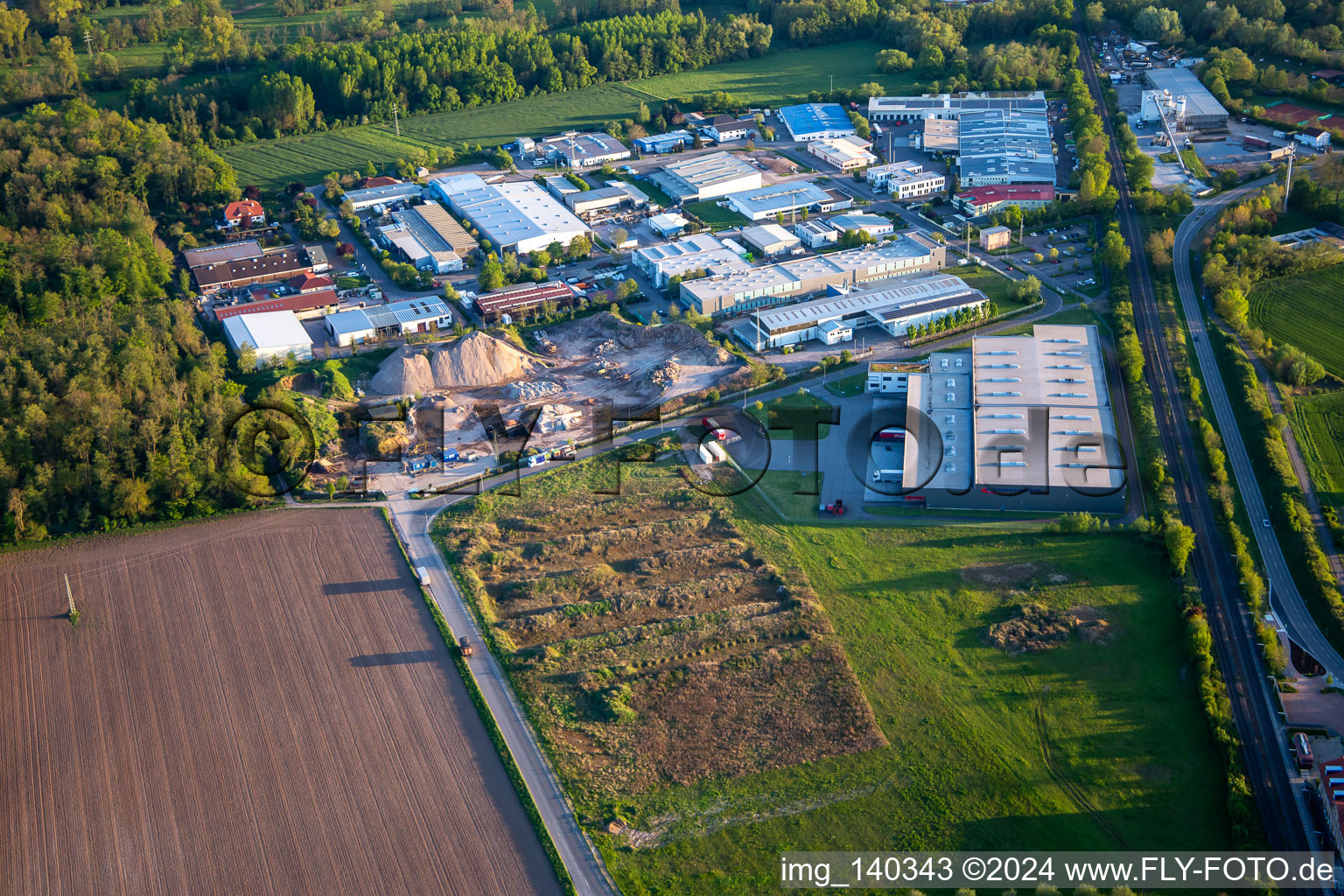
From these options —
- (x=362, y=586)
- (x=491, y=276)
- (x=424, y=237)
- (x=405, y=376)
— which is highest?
(x=491, y=276)

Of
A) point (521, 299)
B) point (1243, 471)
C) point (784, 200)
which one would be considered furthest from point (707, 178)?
point (1243, 471)

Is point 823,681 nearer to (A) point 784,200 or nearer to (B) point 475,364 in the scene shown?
(B) point 475,364

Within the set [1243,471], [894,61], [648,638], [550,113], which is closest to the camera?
[648,638]

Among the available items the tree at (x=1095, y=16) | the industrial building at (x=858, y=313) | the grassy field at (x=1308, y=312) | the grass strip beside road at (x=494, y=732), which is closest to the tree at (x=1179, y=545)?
the grassy field at (x=1308, y=312)

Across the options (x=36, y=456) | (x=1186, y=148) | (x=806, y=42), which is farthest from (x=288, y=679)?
(x=806, y=42)

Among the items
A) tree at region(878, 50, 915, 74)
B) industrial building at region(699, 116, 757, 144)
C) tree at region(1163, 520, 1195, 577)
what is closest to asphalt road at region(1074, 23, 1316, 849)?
tree at region(1163, 520, 1195, 577)

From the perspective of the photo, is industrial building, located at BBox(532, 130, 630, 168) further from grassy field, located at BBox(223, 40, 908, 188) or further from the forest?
the forest
